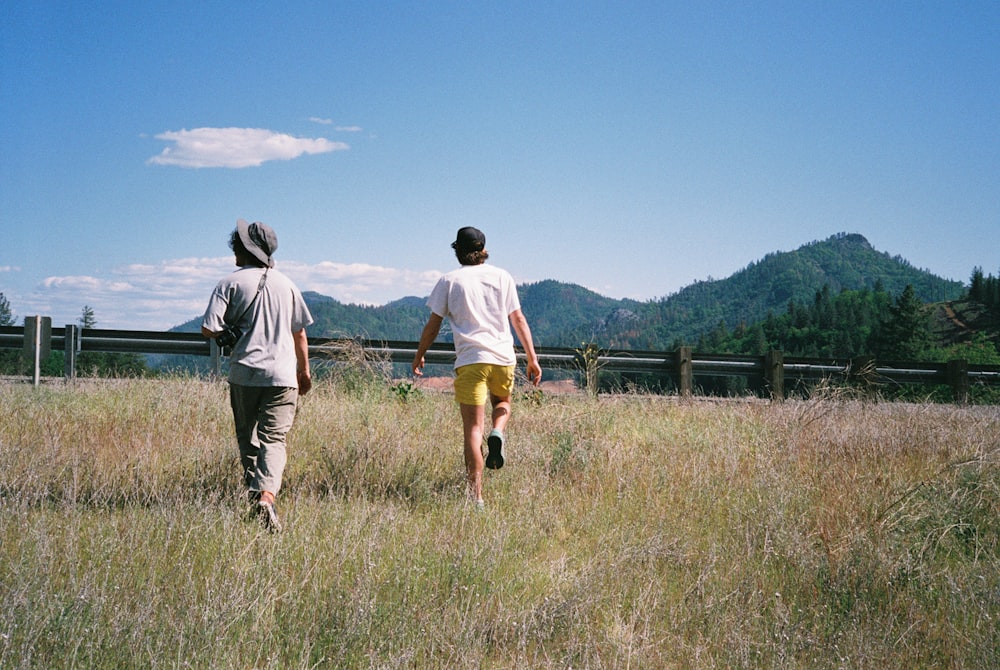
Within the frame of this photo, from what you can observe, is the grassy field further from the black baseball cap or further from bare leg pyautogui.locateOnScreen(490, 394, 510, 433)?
the black baseball cap

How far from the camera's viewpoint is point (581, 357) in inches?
432

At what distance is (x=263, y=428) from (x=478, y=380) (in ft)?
4.86

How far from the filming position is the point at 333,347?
34.0ft

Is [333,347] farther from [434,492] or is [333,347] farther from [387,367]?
[434,492]

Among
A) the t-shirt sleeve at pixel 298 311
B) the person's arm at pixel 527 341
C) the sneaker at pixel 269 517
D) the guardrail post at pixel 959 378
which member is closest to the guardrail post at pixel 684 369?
the guardrail post at pixel 959 378

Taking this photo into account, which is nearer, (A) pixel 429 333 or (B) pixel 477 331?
(B) pixel 477 331

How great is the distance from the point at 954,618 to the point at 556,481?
281 centimetres

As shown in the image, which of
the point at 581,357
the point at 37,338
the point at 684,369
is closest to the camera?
the point at 581,357

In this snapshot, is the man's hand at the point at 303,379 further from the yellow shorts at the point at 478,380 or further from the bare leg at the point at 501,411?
the bare leg at the point at 501,411

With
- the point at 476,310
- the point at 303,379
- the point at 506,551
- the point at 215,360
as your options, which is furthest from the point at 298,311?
the point at 215,360

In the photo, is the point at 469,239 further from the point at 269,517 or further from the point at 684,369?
the point at 684,369

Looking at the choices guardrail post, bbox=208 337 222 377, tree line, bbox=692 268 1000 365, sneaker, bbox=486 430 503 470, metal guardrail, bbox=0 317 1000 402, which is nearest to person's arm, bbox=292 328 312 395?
sneaker, bbox=486 430 503 470

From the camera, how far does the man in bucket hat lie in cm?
453

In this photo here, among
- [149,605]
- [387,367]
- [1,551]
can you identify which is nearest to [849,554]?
[149,605]
